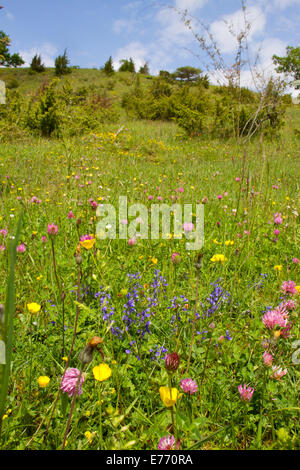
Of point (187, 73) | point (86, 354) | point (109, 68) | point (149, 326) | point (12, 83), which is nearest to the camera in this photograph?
point (86, 354)

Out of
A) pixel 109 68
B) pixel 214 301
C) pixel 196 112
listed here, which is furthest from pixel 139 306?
pixel 109 68

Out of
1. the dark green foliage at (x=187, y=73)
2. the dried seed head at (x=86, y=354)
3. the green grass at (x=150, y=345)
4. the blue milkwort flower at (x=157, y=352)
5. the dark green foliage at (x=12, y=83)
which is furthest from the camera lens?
the dark green foliage at (x=187, y=73)

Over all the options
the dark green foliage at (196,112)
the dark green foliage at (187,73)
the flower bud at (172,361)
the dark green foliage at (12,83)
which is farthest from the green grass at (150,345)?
the dark green foliage at (187,73)

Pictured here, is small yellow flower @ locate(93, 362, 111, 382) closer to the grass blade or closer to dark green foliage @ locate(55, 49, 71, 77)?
the grass blade

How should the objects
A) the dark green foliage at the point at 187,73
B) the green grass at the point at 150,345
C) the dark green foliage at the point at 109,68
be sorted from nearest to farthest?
the green grass at the point at 150,345
the dark green foliage at the point at 109,68
the dark green foliage at the point at 187,73

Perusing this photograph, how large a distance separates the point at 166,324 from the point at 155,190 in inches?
86.7

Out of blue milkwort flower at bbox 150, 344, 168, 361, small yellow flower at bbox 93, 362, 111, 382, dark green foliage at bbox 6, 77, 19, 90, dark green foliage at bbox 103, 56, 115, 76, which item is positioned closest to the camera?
small yellow flower at bbox 93, 362, 111, 382

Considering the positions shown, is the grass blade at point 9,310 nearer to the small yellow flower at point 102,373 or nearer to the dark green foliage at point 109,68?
the small yellow flower at point 102,373

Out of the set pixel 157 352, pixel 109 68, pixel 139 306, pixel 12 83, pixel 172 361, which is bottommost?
pixel 157 352

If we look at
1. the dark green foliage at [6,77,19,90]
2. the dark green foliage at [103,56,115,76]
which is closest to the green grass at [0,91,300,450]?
the dark green foliage at [6,77,19,90]

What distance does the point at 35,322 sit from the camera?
1.15 metres

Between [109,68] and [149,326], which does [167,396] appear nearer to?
[149,326]

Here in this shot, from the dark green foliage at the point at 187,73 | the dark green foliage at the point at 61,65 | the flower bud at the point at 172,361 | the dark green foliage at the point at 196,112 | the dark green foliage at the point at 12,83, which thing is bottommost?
the flower bud at the point at 172,361
